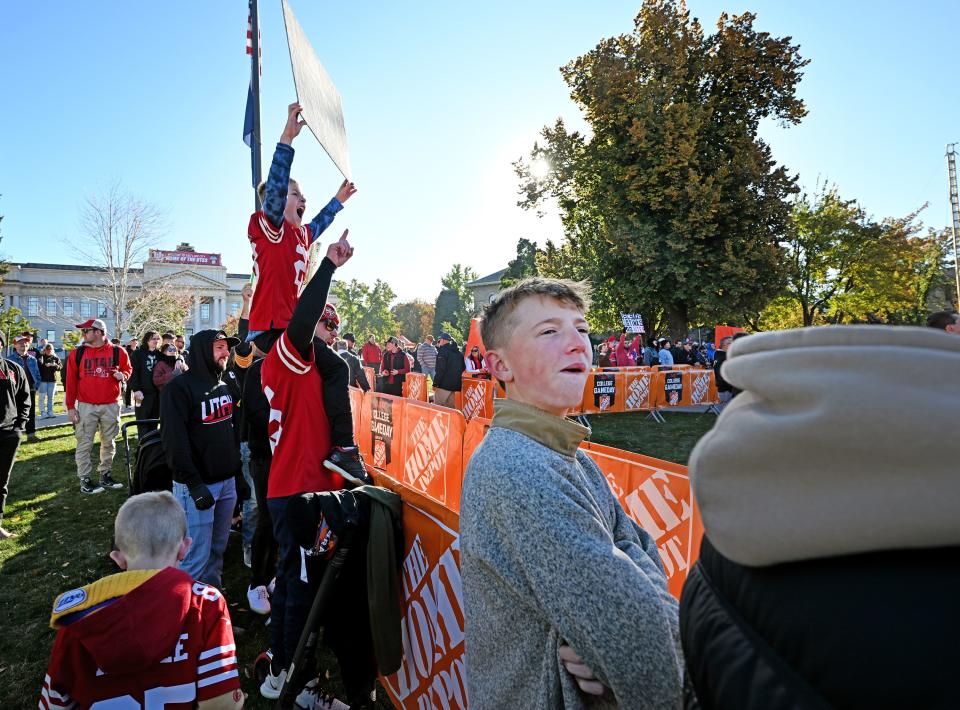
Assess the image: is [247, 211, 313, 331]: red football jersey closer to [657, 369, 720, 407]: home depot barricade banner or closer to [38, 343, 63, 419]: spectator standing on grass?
[657, 369, 720, 407]: home depot barricade banner

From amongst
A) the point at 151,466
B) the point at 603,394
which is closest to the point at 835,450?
the point at 151,466

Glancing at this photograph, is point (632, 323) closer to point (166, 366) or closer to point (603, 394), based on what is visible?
point (603, 394)

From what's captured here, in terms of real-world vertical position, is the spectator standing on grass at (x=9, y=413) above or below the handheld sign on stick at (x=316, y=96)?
below

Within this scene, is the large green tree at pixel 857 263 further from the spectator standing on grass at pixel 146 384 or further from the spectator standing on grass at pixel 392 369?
the spectator standing on grass at pixel 146 384

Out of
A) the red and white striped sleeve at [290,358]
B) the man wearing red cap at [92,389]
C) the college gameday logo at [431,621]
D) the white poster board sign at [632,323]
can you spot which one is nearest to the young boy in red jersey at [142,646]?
the college gameday logo at [431,621]

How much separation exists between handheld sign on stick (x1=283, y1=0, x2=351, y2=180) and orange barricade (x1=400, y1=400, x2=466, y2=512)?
8.37 ft

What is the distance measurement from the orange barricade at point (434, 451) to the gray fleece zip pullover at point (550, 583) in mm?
3088

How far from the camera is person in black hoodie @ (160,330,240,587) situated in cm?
388

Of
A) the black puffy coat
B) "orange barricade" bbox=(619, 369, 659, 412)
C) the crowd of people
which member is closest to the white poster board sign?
"orange barricade" bbox=(619, 369, 659, 412)

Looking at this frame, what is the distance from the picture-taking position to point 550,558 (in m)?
1.17

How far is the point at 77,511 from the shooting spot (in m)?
6.91

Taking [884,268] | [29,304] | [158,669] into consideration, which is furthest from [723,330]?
[29,304]

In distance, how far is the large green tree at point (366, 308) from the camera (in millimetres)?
85750

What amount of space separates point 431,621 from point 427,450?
116 inches
